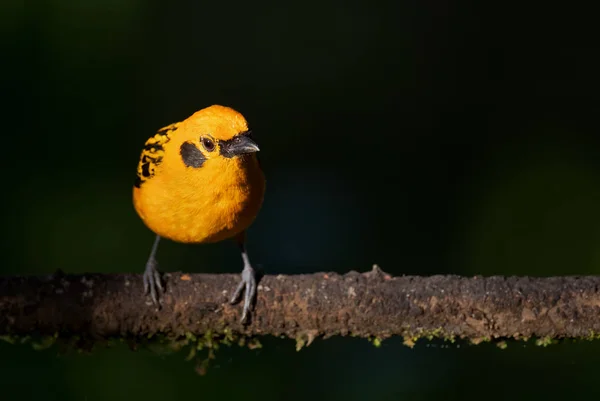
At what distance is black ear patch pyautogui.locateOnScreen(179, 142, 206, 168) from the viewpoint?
401cm

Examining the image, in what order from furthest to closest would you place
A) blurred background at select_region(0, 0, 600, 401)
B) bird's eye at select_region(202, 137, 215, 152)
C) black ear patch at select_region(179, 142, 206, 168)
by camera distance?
1. blurred background at select_region(0, 0, 600, 401)
2. black ear patch at select_region(179, 142, 206, 168)
3. bird's eye at select_region(202, 137, 215, 152)

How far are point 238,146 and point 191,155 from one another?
341 millimetres

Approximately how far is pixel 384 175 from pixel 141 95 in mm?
2342

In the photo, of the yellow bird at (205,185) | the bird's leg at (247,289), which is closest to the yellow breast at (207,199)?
the yellow bird at (205,185)

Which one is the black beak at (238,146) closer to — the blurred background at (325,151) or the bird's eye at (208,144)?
the bird's eye at (208,144)

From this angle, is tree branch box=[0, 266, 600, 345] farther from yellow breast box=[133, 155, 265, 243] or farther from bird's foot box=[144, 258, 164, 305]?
yellow breast box=[133, 155, 265, 243]

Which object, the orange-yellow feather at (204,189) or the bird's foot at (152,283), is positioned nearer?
the bird's foot at (152,283)

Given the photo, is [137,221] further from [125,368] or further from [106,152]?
[125,368]

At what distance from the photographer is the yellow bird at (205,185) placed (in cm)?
385

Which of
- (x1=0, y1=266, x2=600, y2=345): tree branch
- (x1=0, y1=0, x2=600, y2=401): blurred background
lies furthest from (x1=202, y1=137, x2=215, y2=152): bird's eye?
(x1=0, y1=0, x2=600, y2=401): blurred background

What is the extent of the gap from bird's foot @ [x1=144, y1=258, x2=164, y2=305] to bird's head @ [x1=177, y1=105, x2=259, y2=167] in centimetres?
55

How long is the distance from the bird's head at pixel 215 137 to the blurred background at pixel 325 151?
70.8 inches

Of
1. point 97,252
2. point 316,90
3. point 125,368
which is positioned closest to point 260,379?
point 125,368

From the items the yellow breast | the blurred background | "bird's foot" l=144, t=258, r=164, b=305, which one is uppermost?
the blurred background
